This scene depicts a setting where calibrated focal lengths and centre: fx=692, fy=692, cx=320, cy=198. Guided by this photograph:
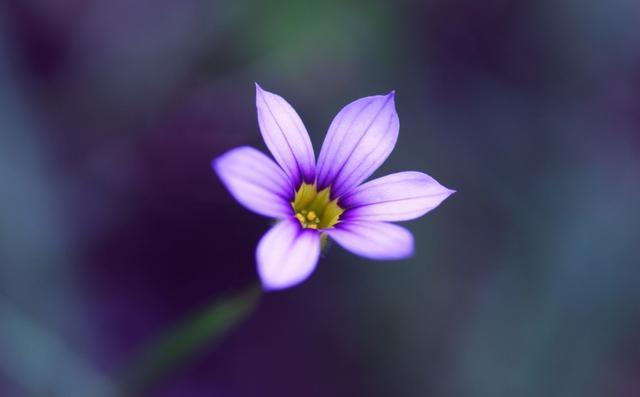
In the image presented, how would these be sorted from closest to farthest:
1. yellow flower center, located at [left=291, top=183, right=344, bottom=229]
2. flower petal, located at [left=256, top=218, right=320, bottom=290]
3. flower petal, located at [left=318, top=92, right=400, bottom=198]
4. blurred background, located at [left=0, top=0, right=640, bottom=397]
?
flower petal, located at [left=256, top=218, right=320, bottom=290]
flower petal, located at [left=318, top=92, right=400, bottom=198]
yellow flower center, located at [left=291, top=183, right=344, bottom=229]
blurred background, located at [left=0, top=0, right=640, bottom=397]

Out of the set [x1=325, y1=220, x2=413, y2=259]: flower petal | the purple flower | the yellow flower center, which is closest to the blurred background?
the yellow flower center

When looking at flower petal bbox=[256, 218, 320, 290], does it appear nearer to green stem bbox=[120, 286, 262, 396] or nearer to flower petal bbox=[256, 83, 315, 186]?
flower petal bbox=[256, 83, 315, 186]

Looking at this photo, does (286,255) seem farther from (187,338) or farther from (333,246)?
(333,246)

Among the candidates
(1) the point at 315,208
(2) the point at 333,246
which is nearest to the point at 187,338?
(1) the point at 315,208

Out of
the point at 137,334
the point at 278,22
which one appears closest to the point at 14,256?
the point at 137,334

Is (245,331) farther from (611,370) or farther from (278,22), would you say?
(611,370)

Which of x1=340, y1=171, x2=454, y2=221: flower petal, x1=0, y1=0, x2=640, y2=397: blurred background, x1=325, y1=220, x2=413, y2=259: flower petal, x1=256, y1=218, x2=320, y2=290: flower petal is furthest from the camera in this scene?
x1=0, y1=0, x2=640, y2=397: blurred background

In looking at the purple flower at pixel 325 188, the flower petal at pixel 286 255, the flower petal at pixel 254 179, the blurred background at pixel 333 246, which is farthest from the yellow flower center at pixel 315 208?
the blurred background at pixel 333 246
